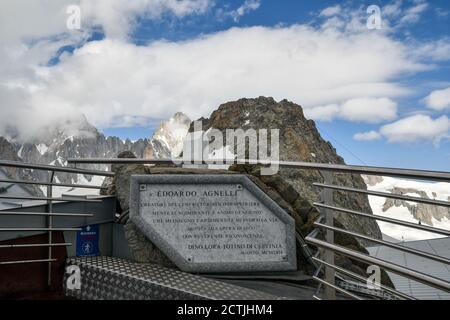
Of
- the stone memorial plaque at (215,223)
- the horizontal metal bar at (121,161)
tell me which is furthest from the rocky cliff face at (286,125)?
the stone memorial plaque at (215,223)

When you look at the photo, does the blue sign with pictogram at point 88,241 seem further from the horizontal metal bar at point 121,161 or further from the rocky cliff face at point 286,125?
the rocky cliff face at point 286,125

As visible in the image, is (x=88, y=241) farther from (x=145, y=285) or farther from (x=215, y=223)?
(x=215, y=223)

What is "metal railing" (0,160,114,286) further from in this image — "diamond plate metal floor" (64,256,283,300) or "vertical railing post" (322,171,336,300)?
"vertical railing post" (322,171,336,300)

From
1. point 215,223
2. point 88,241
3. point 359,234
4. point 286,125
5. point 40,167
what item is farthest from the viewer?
point 286,125

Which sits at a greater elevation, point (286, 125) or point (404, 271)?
point (286, 125)

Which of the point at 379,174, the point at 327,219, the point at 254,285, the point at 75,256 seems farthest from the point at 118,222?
the point at 379,174

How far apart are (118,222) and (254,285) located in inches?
70.6

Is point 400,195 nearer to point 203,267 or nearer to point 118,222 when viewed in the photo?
point 203,267

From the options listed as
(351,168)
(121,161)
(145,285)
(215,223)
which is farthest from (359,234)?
(121,161)

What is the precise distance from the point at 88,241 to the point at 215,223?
4.98ft

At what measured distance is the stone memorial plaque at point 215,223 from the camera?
4152 millimetres

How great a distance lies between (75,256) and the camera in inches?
175

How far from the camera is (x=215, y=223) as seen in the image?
4195 millimetres

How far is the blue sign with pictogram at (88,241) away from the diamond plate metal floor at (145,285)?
0.42 metres
